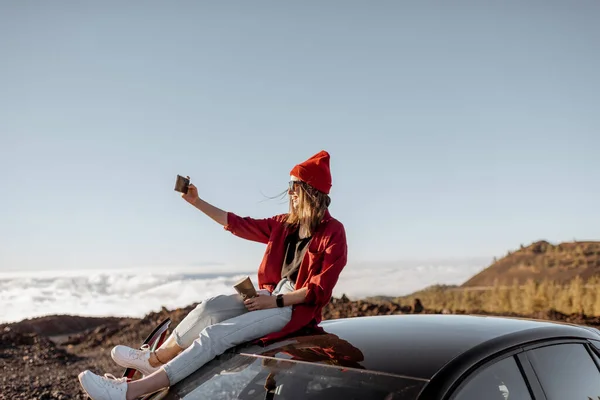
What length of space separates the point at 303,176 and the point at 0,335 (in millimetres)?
9771

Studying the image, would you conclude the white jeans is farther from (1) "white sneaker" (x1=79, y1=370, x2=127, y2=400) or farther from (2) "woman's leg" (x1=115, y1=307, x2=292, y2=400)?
(1) "white sneaker" (x1=79, y1=370, x2=127, y2=400)

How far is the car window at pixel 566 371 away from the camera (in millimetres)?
3330

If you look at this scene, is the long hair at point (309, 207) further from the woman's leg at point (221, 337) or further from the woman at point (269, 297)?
the woman's leg at point (221, 337)

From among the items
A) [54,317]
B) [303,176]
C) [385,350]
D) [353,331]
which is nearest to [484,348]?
[385,350]

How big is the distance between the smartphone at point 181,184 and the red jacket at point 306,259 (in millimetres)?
427

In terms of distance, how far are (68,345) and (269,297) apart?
12.1 metres

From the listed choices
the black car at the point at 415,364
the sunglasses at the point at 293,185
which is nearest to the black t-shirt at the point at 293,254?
the sunglasses at the point at 293,185

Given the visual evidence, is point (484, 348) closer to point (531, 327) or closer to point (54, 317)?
point (531, 327)

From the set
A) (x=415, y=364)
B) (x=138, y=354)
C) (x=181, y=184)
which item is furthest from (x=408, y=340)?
(x=181, y=184)

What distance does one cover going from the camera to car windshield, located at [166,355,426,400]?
2.85m

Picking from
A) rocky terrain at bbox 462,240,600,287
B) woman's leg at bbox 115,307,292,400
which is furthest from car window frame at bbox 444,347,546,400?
rocky terrain at bbox 462,240,600,287

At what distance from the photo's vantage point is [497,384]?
306 centimetres

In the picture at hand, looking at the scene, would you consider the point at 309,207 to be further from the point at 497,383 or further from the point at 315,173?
the point at 497,383

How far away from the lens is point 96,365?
10836 millimetres
